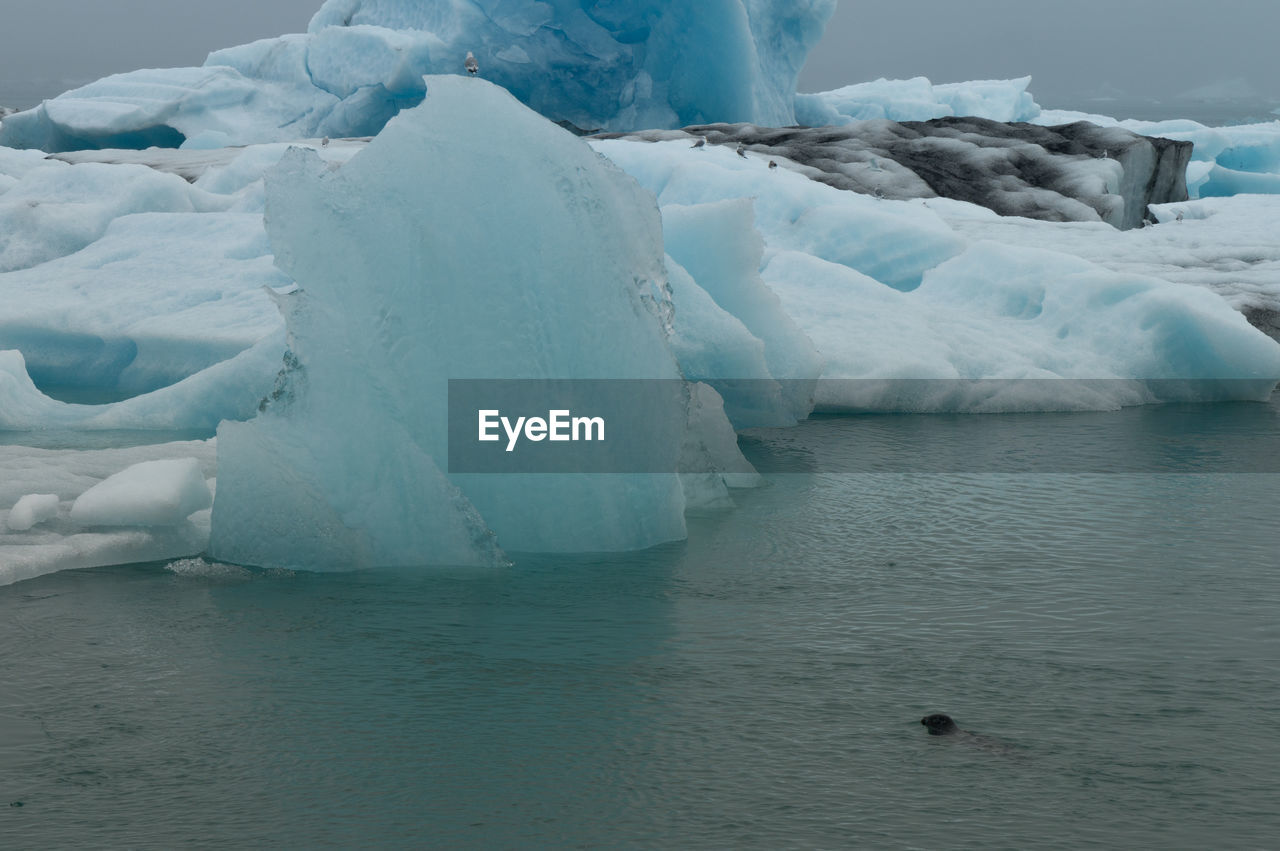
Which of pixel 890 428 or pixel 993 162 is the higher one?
pixel 993 162

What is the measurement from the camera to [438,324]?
6.28m

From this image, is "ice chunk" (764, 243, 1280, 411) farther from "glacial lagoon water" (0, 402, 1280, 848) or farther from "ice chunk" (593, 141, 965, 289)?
"glacial lagoon water" (0, 402, 1280, 848)

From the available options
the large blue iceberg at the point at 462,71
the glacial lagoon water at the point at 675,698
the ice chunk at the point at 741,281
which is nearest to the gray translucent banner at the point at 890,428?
the ice chunk at the point at 741,281

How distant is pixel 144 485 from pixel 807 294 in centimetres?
695

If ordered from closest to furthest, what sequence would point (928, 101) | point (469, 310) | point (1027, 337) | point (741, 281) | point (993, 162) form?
point (469, 310) < point (741, 281) < point (1027, 337) < point (993, 162) < point (928, 101)

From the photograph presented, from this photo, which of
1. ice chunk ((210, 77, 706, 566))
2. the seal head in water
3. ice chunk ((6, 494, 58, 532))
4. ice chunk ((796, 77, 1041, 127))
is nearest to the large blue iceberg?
ice chunk ((796, 77, 1041, 127))

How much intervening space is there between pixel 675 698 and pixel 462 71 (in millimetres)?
22068

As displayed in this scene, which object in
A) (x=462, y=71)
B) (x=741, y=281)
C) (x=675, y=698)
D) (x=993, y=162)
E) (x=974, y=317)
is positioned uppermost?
(x=462, y=71)

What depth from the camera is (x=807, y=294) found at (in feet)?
38.9

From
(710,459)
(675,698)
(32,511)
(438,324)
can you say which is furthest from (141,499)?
(710,459)

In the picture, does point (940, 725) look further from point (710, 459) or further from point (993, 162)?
point (993, 162)

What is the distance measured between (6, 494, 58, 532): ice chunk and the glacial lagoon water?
0.46m

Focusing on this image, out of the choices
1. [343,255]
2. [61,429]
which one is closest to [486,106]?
[343,255]

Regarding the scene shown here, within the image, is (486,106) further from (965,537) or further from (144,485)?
(965,537)
